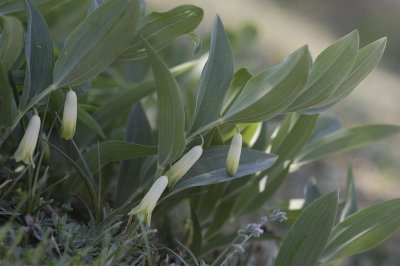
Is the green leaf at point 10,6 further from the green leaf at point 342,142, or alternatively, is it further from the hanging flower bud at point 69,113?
the green leaf at point 342,142

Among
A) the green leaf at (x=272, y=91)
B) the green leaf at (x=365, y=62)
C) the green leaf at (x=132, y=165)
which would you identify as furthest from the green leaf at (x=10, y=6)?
the green leaf at (x=365, y=62)

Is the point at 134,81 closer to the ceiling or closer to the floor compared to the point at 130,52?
closer to the floor

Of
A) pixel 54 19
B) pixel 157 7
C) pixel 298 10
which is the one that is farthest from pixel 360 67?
pixel 298 10

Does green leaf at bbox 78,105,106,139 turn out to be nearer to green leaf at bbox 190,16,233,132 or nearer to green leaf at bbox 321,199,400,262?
green leaf at bbox 190,16,233,132

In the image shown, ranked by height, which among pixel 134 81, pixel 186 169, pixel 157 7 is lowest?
pixel 157 7

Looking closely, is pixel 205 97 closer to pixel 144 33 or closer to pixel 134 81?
pixel 144 33

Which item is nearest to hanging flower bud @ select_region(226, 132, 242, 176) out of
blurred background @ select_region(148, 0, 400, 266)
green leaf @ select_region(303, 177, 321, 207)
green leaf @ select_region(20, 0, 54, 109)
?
green leaf @ select_region(20, 0, 54, 109)
